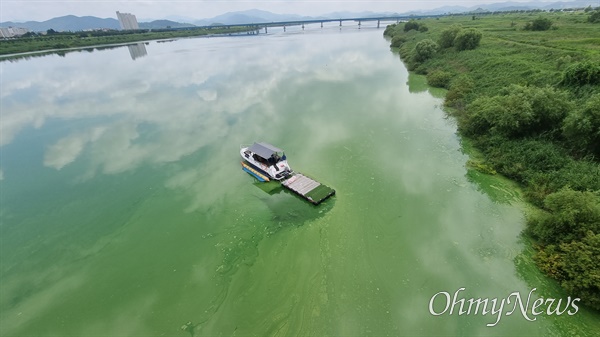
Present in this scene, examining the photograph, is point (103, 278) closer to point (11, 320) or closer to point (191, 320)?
point (11, 320)

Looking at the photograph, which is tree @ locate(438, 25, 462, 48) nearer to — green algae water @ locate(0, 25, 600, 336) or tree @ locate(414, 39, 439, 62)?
tree @ locate(414, 39, 439, 62)

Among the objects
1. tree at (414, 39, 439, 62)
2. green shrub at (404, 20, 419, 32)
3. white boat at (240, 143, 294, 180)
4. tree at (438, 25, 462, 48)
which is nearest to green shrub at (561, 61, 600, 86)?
white boat at (240, 143, 294, 180)

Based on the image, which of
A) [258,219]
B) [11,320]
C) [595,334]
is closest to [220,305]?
[258,219]

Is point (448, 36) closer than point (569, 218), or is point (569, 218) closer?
point (569, 218)

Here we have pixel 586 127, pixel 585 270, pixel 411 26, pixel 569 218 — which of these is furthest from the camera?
pixel 411 26

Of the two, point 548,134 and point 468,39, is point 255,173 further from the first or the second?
point 468,39

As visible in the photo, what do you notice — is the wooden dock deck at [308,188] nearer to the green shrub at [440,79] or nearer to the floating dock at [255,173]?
the floating dock at [255,173]

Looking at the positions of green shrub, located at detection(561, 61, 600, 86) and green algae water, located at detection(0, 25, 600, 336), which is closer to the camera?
green algae water, located at detection(0, 25, 600, 336)

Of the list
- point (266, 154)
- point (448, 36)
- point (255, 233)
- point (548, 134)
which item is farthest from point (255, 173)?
point (448, 36)
